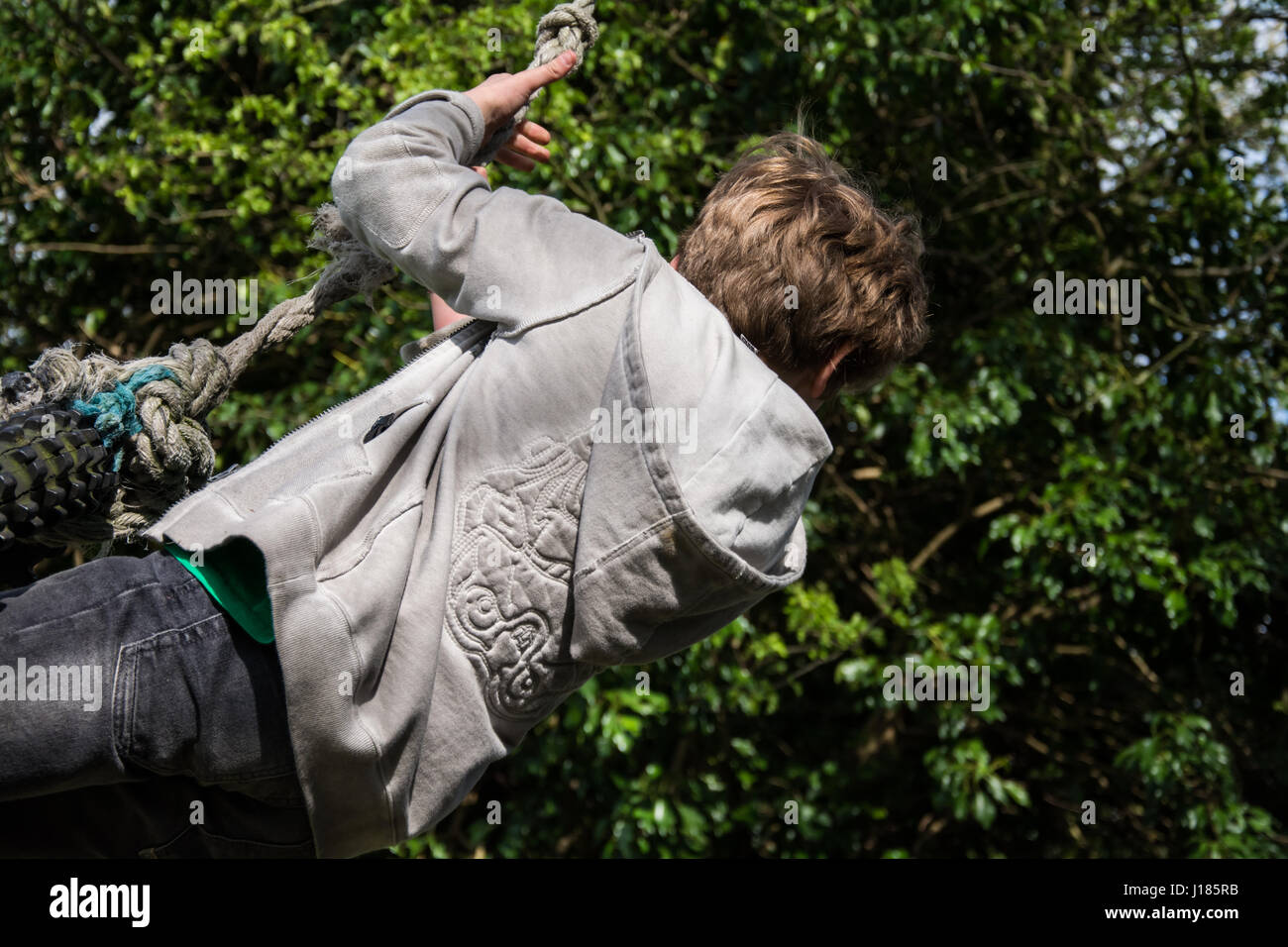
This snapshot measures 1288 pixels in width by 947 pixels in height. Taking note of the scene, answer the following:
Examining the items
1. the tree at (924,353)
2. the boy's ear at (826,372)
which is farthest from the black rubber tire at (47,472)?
the tree at (924,353)

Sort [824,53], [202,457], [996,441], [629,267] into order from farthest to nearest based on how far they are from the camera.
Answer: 1. [996,441]
2. [824,53]
3. [202,457]
4. [629,267]

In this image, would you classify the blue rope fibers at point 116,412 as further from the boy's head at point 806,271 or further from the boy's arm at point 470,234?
the boy's head at point 806,271

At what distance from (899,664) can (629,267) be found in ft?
9.14

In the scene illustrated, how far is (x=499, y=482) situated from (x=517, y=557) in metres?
0.08

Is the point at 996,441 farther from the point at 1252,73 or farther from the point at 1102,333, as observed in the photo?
the point at 1252,73

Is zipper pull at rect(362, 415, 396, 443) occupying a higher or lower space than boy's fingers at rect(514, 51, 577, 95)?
lower

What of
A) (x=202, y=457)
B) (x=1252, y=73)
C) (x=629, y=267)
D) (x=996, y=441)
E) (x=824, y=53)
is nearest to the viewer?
(x=629, y=267)

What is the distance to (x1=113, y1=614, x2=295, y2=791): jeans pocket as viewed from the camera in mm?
1270

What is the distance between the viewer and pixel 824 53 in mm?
3783

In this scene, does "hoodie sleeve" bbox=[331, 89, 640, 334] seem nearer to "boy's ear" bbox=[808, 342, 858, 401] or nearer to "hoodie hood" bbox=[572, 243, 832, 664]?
"hoodie hood" bbox=[572, 243, 832, 664]

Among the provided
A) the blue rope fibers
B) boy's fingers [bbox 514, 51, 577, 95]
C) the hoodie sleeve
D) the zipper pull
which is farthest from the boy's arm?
the blue rope fibers

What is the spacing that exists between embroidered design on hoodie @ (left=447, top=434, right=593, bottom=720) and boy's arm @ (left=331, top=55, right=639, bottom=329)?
0.15 metres

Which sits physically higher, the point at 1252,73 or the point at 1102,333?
the point at 1252,73

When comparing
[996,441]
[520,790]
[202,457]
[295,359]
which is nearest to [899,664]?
[996,441]
